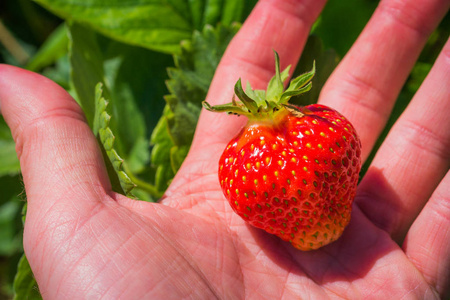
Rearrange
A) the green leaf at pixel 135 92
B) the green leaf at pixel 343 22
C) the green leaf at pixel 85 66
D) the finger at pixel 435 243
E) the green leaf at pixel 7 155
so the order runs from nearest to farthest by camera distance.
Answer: the finger at pixel 435 243, the green leaf at pixel 85 66, the green leaf at pixel 7 155, the green leaf at pixel 343 22, the green leaf at pixel 135 92

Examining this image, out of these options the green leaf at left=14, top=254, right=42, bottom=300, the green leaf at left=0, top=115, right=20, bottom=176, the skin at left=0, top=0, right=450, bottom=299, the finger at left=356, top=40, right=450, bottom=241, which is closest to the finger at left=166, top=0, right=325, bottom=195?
the skin at left=0, top=0, right=450, bottom=299

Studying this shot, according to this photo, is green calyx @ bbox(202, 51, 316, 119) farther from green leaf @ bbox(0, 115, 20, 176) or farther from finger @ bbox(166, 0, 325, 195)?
green leaf @ bbox(0, 115, 20, 176)

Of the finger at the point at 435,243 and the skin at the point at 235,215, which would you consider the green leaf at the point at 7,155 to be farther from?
the finger at the point at 435,243

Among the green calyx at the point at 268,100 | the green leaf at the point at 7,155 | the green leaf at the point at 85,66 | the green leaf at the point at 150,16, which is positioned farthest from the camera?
the green leaf at the point at 7,155

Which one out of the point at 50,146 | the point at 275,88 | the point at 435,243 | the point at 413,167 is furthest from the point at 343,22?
the point at 50,146

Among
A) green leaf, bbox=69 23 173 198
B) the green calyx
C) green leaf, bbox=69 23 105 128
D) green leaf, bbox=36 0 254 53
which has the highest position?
the green calyx

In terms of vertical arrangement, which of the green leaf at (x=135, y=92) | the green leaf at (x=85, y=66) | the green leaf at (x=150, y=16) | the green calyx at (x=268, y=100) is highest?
the green calyx at (x=268, y=100)

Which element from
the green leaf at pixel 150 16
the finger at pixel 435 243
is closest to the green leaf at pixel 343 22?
the green leaf at pixel 150 16

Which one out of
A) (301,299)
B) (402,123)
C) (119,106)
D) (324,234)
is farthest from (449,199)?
(119,106)

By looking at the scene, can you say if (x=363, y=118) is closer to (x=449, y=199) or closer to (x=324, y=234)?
(x=449, y=199)
